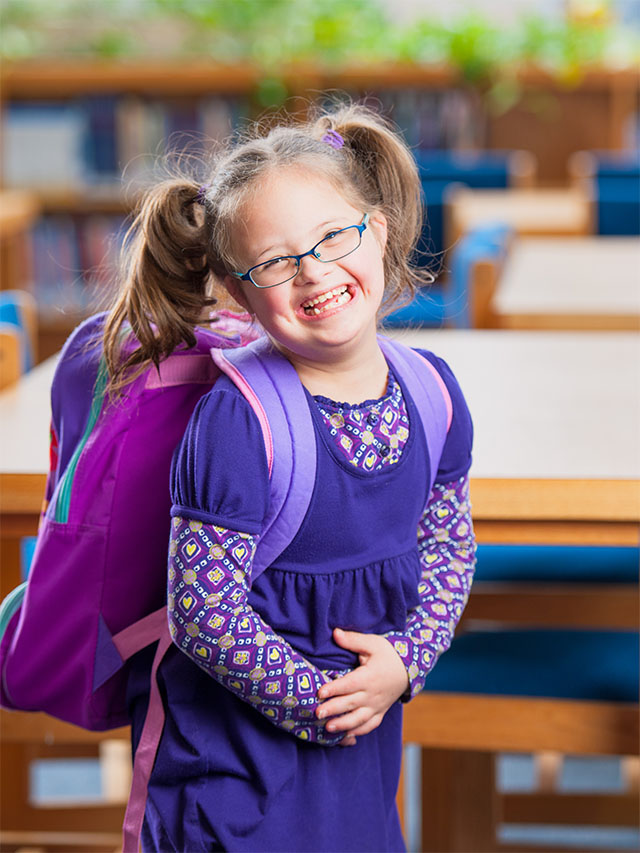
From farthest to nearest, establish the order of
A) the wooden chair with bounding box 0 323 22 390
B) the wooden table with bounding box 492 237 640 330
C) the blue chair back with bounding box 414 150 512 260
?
the blue chair back with bounding box 414 150 512 260
the wooden table with bounding box 492 237 640 330
the wooden chair with bounding box 0 323 22 390

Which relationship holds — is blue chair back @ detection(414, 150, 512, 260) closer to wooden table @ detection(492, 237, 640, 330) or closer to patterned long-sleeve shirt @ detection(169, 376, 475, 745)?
wooden table @ detection(492, 237, 640, 330)

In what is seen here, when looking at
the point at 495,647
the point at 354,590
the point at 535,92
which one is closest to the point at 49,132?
the point at 535,92

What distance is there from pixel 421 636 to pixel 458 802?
884mm

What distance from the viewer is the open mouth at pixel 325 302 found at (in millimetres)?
953

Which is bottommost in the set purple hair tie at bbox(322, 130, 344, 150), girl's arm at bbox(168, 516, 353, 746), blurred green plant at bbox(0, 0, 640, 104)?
girl's arm at bbox(168, 516, 353, 746)

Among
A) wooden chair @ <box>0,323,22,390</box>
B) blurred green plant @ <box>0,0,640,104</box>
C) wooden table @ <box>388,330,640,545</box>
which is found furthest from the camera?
blurred green plant @ <box>0,0,640,104</box>

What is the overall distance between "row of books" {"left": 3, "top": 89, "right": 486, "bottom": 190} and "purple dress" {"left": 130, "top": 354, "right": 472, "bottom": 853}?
461 centimetres

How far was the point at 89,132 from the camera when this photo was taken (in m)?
5.44

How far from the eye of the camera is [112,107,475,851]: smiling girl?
3.04 ft

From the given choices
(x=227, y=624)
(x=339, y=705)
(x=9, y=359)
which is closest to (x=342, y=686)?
(x=339, y=705)

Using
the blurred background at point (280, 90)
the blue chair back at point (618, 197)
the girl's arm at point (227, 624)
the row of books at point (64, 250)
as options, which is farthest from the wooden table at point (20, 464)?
the row of books at point (64, 250)

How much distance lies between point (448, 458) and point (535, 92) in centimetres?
466

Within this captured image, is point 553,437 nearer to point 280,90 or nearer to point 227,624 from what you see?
point 227,624

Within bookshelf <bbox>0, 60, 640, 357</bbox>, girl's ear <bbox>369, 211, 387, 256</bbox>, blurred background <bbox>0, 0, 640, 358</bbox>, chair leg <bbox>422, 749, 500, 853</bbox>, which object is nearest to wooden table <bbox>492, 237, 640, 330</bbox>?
chair leg <bbox>422, 749, 500, 853</bbox>
